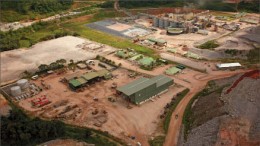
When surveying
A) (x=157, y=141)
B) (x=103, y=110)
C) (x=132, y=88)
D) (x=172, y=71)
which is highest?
(x=132, y=88)

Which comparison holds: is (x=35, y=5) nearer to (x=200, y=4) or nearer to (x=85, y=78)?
(x=200, y=4)

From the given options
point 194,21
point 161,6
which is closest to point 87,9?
point 161,6

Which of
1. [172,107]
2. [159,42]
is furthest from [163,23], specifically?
[172,107]

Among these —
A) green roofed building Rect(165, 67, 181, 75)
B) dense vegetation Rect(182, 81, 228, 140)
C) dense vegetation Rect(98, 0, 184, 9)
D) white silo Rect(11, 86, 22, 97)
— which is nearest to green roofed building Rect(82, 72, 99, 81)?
white silo Rect(11, 86, 22, 97)

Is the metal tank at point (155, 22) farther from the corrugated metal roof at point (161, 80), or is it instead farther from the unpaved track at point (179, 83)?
the corrugated metal roof at point (161, 80)

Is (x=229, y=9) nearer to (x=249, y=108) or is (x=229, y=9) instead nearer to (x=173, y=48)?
(x=173, y=48)

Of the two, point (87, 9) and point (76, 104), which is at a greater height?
point (87, 9)
